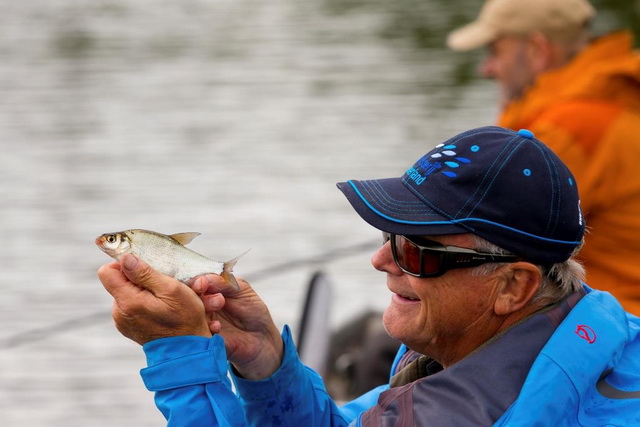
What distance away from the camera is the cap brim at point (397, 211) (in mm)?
1802

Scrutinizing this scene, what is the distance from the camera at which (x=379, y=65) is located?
32.4ft

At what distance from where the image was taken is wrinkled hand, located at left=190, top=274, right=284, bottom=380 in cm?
210

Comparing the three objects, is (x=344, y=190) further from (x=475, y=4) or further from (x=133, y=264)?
(x=475, y=4)

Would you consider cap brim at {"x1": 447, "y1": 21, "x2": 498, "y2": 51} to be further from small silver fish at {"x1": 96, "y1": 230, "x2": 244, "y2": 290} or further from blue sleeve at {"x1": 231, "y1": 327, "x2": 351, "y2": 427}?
small silver fish at {"x1": 96, "y1": 230, "x2": 244, "y2": 290}

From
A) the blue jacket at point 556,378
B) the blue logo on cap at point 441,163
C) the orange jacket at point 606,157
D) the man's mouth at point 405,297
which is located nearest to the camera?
the blue jacket at point 556,378

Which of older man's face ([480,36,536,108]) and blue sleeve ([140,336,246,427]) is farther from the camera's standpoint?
older man's face ([480,36,536,108])

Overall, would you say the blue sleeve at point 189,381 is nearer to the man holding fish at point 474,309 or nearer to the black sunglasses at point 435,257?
the man holding fish at point 474,309

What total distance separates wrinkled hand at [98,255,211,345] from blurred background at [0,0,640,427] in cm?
278

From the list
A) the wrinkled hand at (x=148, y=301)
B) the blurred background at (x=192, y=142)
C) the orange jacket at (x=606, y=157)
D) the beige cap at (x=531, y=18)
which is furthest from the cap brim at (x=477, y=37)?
the wrinkled hand at (x=148, y=301)

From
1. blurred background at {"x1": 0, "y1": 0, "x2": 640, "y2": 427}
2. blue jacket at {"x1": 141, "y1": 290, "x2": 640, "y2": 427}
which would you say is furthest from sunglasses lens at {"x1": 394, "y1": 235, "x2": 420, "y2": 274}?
blurred background at {"x1": 0, "y1": 0, "x2": 640, "y2": 427}

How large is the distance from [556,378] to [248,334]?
0.69 meters

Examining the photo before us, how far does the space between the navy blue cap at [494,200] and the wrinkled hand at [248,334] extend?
39 cm

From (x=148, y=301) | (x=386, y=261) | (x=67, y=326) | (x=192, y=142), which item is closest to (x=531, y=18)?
(x=386, y=261)

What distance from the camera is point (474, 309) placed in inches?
73.8
